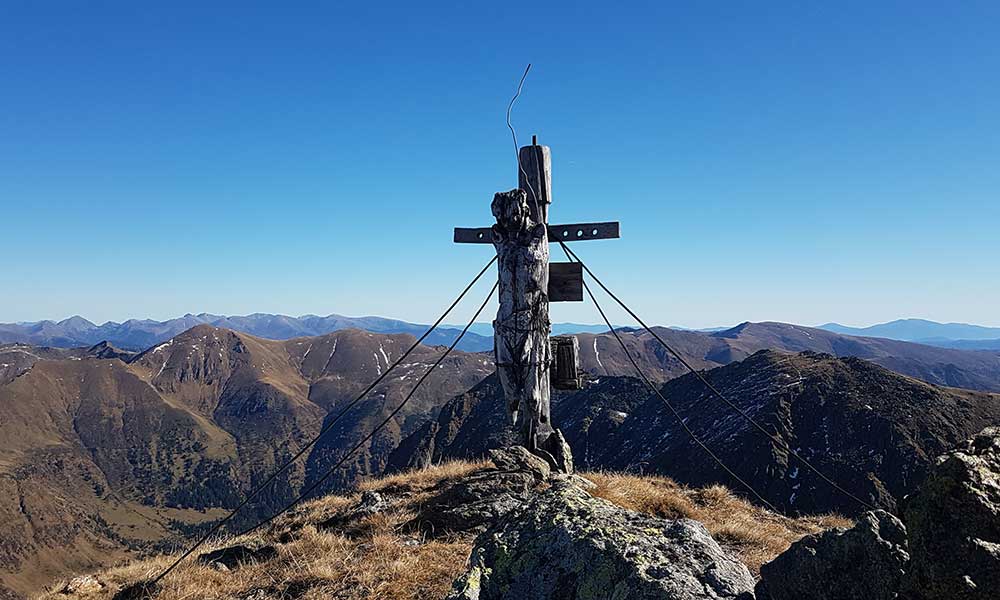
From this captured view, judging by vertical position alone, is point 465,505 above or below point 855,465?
above

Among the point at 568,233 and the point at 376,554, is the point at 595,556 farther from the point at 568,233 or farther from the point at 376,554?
the point at 568,233

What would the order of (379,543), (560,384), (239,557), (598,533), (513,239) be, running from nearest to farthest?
(598,533) → (379,543) → (239,557) → (513,239) → (560,384)

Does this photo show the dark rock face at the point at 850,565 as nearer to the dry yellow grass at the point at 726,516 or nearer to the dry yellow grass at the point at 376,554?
the dry yellow grass at the point at 726,516

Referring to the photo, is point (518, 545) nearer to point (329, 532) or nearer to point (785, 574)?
point (785, 574)

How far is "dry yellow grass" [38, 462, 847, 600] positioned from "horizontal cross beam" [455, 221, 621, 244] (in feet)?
16.2

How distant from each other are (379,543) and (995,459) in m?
→ 7.12

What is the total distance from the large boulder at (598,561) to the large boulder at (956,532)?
44.2 inches

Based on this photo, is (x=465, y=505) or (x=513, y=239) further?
(x=513, y=239)

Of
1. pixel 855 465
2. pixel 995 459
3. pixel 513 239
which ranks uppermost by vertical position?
pixel 513 239

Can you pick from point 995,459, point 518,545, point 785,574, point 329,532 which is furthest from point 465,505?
point 995,459

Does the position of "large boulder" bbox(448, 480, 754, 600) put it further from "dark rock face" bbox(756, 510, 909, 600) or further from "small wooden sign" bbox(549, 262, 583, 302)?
"small wooden sign" bbox(549, 262, 583, 302)

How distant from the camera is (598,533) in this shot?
414cm

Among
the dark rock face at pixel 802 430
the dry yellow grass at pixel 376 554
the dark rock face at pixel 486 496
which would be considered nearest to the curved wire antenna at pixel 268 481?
the dry yellow grass at pixel 376 554

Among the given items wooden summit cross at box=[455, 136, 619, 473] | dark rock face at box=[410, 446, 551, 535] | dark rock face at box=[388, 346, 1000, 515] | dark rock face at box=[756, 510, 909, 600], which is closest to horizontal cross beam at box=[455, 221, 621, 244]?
wooden summit cross at box=[455, 136, 619, 473]
